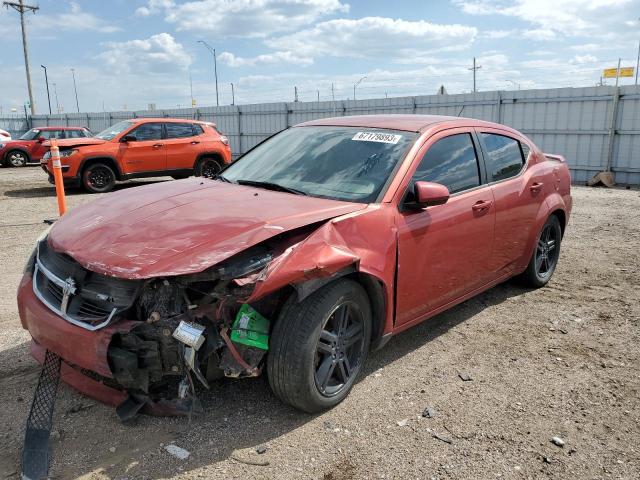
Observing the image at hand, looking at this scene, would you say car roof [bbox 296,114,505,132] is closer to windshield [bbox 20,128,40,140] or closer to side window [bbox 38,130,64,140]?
side window [bbox 38,130,64,140]

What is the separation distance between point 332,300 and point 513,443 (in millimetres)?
1242

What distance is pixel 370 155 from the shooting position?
377cm

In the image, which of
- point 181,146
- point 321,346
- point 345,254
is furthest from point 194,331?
point 181,146

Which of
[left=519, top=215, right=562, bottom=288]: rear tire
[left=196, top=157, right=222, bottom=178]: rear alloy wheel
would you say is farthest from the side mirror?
[left=196, top=157, right=222, bottom=178]: rear alloy wheel

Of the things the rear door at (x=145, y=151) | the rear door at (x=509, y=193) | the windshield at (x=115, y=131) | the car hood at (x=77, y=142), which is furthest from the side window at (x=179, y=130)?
the rear door at (x=509, y=193)

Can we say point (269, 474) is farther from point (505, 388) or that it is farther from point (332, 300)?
point (505, 388)

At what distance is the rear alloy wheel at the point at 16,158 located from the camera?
19109 millimetres

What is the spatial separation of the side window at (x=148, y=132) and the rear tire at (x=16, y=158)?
8.92 meters

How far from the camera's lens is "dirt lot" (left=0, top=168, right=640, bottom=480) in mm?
2699

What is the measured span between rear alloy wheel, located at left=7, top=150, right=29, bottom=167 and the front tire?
19.6 meters

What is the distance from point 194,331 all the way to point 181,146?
37.3 feet

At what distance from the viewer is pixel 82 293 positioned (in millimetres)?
2850

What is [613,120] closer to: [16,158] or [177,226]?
[177,226]

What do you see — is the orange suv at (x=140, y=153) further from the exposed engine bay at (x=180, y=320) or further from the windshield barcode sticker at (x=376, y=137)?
the exposed engine bay at (x=180, y=320)
